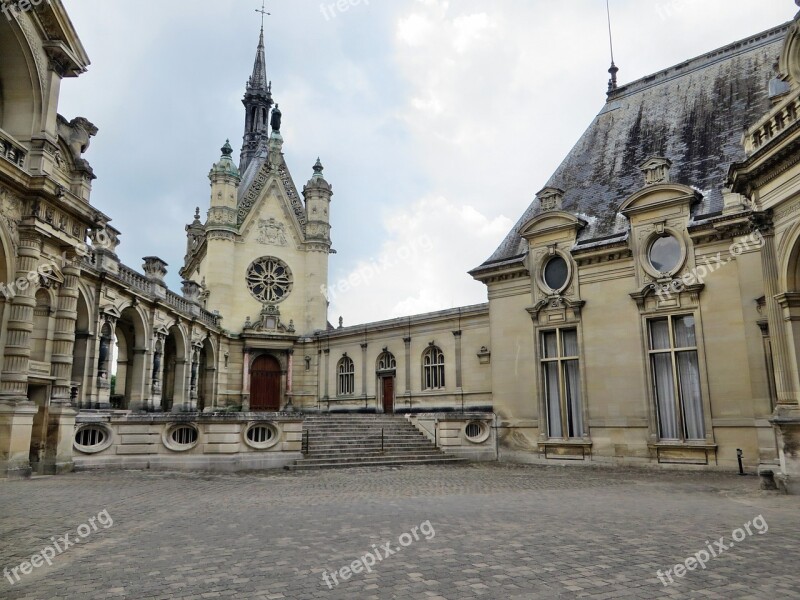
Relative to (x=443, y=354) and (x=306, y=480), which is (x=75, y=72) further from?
(x=443, y=354)

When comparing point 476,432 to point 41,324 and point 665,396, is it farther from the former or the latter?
point 41,324

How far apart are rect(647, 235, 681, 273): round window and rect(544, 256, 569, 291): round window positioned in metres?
3.12

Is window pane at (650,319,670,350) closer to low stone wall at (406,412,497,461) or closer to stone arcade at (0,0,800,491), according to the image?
stone arcade at (0,0,800,491)

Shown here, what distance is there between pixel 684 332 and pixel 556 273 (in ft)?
→ 16.8

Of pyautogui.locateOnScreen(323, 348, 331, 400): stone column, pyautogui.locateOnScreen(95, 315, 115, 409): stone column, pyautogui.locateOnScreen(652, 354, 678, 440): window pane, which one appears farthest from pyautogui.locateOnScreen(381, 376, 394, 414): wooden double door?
pyautogui.locateOnScreen(652, 354, 678, 440): window pane

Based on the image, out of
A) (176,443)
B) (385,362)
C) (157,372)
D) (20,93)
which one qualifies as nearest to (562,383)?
(385,362)

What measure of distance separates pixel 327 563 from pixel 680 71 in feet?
85.7

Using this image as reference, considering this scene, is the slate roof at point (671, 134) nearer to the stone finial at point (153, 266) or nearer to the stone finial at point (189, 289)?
the stone finial at point (153, 266)

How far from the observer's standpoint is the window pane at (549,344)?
22.2 metres

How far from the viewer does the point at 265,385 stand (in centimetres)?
3662

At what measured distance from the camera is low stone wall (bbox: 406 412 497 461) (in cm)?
2276

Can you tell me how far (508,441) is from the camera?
22.6 meters

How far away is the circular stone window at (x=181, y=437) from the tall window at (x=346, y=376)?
1632cm

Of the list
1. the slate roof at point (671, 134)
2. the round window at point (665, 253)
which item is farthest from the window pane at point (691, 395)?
the slate roof at point (671, 134)
